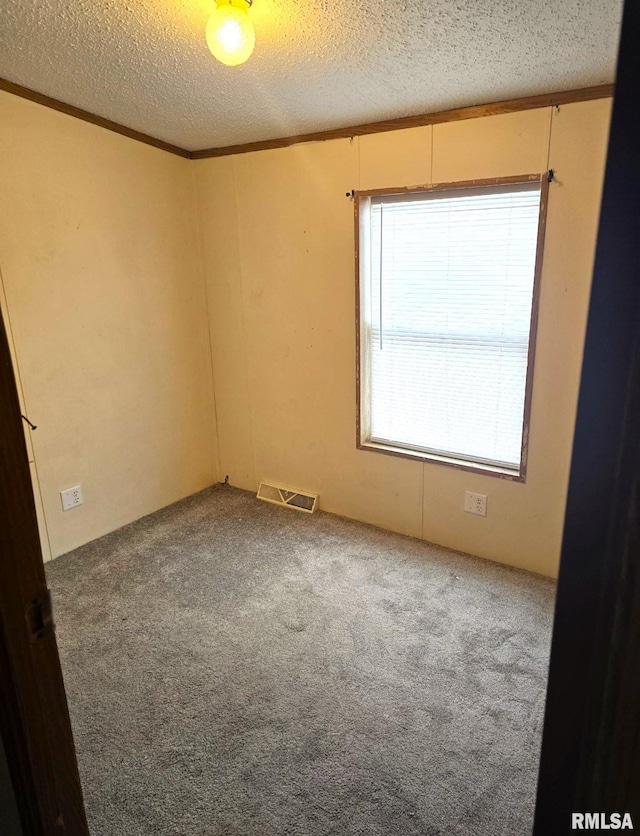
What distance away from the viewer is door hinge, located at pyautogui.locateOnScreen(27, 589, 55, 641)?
2.42 feet

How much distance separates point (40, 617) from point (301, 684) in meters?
1.31

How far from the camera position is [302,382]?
308 centimetres

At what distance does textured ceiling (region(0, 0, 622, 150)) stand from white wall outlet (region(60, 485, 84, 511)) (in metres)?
1.91

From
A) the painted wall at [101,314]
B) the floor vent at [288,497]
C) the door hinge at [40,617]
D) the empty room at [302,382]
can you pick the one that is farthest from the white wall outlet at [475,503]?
the door hinge at [40,617]

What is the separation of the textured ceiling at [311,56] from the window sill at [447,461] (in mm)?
1698

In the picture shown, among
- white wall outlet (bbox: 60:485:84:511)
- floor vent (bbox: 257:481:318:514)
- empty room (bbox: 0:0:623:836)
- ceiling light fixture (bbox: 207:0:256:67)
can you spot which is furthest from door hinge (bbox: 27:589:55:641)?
floor vent (bbox: 257:481:318:514)

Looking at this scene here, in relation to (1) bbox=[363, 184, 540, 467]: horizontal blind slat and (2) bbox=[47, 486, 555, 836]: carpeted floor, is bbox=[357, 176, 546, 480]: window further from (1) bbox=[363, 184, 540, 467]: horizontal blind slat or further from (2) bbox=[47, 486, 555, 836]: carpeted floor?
(2) bbox=[47, 486, 555, 836]: carpeted floor

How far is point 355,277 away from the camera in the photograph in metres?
2.71

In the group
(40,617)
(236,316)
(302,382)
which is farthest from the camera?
(236,316)

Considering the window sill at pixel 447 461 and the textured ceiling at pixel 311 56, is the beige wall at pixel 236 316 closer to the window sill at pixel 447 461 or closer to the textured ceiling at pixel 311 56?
the window sill at pixel 447 461

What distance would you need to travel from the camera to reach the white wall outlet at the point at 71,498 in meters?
2.65

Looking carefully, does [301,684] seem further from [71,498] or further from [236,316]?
[236,316]

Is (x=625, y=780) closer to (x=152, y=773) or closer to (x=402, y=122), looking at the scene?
(x=152, y=773)

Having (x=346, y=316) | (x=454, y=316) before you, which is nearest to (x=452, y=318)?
(x=454, y=316)
